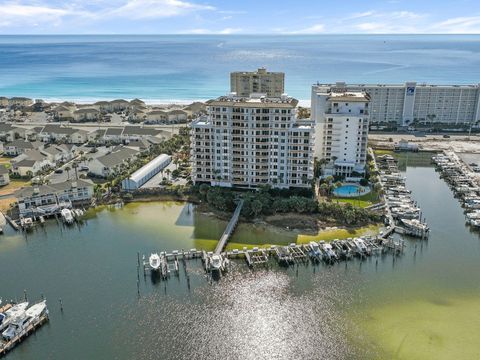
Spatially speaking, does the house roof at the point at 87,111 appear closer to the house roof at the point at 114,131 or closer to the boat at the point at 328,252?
the house roof at the point at 114,131

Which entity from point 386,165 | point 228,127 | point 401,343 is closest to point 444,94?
point 386,165

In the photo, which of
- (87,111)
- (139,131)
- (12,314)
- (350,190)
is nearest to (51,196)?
(12,314)

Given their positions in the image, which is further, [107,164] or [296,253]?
[107,164]

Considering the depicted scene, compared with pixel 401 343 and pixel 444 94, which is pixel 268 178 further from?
pixel 444 94

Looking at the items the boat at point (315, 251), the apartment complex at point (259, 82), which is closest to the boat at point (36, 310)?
the boat at point (315, 251)

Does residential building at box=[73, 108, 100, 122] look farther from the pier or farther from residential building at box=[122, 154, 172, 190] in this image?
the pier

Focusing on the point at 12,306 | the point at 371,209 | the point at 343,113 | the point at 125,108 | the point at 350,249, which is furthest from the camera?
the point at 125,108

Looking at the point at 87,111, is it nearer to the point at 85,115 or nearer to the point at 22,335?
the point at 85,115
